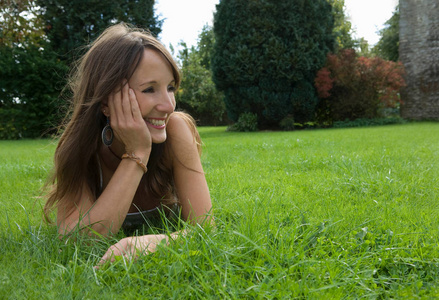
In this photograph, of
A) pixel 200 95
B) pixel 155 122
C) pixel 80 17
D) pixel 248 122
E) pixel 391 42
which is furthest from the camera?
pixel 391 42

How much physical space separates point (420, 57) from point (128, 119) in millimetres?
17381

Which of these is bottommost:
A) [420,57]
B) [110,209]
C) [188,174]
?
[110,209]

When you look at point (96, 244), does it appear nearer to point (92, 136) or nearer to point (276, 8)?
point (92, 136)

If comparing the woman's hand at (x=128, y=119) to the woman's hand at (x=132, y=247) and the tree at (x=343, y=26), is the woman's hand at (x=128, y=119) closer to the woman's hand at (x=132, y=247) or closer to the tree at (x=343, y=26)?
the woman's hand at (x=132, y=247)

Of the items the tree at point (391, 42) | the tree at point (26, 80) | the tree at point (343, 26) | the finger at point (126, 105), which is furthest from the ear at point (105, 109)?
the tree at point (391, 42)

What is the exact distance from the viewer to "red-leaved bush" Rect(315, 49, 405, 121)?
45.5 feet

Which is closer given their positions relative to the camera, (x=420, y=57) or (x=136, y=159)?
(x=136, y=159)

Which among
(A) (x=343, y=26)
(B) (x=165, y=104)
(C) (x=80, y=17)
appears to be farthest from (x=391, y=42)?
(B) (x=165, y=104)

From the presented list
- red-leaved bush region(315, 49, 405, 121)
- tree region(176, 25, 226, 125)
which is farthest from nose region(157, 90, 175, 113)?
tree region(176, 25, 226, 125)

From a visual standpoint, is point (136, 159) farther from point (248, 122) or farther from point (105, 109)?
point (248, 122)

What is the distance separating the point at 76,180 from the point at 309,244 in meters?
1.31

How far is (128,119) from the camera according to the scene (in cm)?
175

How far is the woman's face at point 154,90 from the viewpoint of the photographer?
1.79 m

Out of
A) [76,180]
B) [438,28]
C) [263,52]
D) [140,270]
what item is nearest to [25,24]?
[263,52]
